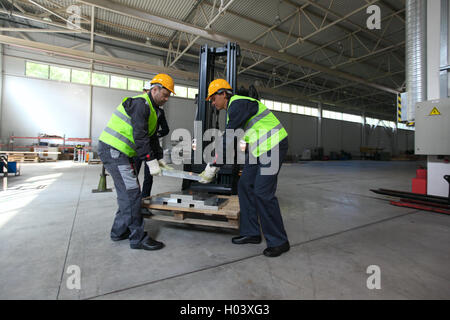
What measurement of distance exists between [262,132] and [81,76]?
585 inches

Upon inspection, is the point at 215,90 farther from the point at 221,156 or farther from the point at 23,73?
the point at 23,73

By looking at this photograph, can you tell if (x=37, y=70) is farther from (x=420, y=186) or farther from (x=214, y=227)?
(x=420, y=186)

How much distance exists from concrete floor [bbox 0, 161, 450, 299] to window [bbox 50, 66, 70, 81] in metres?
12.5

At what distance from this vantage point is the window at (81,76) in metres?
13.1

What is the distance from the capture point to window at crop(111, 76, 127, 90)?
1404cm

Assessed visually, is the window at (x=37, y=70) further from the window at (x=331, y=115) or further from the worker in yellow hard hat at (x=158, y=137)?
the window at (x=331, y=115)

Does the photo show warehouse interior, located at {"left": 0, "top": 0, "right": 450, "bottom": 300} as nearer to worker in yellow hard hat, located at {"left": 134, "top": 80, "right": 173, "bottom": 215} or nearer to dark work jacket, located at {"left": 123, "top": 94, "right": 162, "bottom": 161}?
worker in yellow hard hat, located at {"left": 134, "top": 80, "right": 173, "bottom": 215}

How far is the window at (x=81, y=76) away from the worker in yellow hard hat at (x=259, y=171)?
14.2 meters

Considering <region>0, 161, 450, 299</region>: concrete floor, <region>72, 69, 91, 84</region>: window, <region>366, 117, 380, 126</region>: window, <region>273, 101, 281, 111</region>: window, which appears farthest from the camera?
<region>366, 117, 380, 126</region>: window

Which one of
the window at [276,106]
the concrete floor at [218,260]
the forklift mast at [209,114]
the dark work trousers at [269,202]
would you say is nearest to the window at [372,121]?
the window at [276,106]

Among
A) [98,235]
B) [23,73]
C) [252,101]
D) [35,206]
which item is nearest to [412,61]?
[252,101]

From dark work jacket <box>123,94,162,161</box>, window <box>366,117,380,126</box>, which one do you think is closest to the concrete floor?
dark work jacket <box>123,94,162,161</box>

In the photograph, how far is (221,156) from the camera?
7.27ft

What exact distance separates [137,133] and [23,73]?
1459cm
